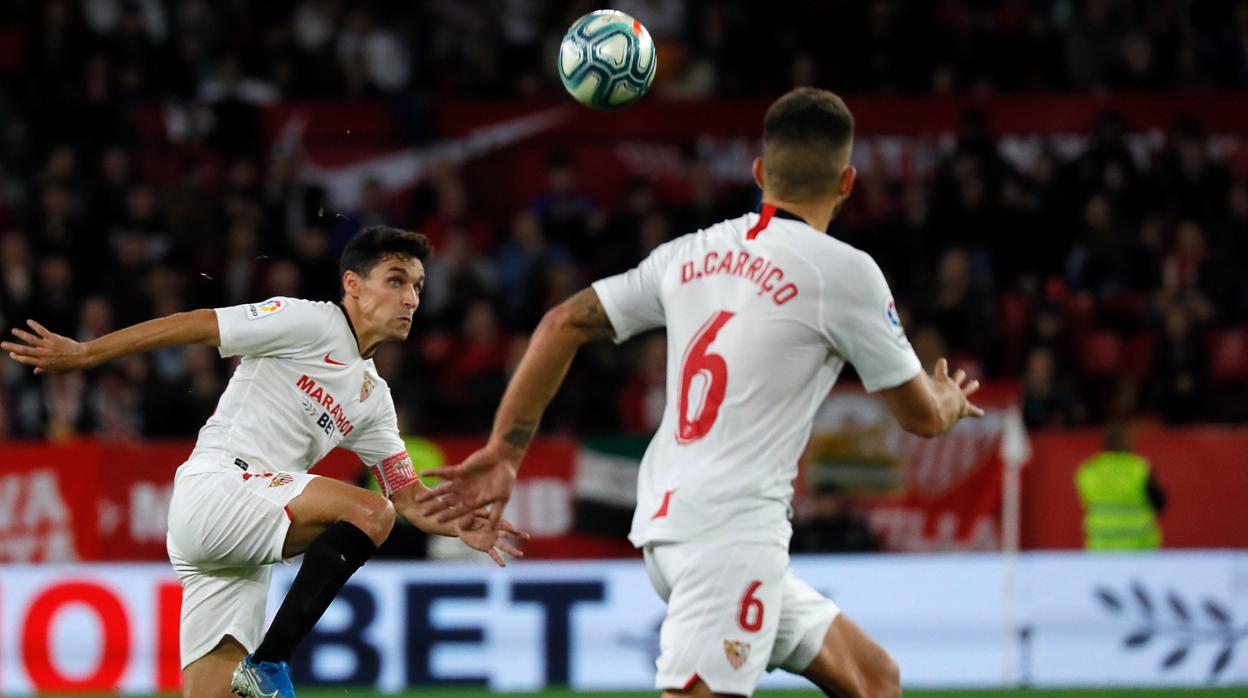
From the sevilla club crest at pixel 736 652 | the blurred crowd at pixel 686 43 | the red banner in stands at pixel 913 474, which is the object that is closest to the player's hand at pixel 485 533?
the sevilla club crest at pixel 736 652

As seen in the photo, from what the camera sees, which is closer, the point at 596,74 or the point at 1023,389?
the point at 596,74

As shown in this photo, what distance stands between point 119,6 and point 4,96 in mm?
1511

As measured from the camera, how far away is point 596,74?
6.88 meters

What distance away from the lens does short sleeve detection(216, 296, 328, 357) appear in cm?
602

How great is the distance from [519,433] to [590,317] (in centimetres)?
36

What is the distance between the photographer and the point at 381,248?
6.29 metres

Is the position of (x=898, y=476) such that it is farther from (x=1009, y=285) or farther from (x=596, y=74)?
(x=596, y=74)

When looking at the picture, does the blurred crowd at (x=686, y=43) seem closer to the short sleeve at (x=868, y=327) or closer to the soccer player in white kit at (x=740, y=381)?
the soccer player in white kit at (x=740, y=381)

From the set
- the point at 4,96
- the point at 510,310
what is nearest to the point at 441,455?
the point at 510,310

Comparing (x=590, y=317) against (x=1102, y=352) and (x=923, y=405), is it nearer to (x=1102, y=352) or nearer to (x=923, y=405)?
(x=923, y=405)

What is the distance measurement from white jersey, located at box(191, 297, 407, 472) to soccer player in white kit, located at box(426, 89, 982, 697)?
162 centimetres

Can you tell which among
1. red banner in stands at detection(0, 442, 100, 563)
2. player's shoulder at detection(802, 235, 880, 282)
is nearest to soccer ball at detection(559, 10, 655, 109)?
player's shoulder at detection(802, 235, 880, 282)

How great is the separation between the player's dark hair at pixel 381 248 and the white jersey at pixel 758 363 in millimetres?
1855

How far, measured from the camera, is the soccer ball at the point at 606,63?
6871mm
